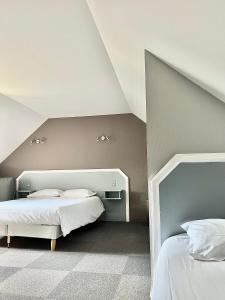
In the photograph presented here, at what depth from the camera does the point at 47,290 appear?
217cm

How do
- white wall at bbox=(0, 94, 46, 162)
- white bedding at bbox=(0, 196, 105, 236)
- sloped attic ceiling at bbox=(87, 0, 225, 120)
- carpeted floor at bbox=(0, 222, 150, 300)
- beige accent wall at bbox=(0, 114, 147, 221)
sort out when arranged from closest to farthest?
sloped attic ceiling at bbox=(87, 0, 225, 120), carpeted floor at bbox=(0, 222, 150, 300), white bedding at bbox=(0, 196, 105, 236), white wall at bbox=(0, 94, 46, 162), beige accent wall at bbox=(0, 114, 147, 221)

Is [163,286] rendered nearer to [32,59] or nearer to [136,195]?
[32,59]

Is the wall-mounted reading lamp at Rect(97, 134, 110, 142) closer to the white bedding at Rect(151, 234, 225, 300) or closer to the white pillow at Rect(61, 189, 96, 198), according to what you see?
the white pillow at Rect(61, 189, 96, 198)

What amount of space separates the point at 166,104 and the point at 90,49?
3.61 feet

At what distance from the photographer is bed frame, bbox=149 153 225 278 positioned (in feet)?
6.57

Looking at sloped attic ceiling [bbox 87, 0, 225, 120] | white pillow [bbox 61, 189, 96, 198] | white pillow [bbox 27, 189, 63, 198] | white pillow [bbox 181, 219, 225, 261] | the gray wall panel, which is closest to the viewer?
sloped attic ceiling [bbox 87, 0, 225, 120]

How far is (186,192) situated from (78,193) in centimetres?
312

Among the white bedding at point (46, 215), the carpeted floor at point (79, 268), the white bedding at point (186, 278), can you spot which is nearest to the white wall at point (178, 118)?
the white bedding at point (186, 278)

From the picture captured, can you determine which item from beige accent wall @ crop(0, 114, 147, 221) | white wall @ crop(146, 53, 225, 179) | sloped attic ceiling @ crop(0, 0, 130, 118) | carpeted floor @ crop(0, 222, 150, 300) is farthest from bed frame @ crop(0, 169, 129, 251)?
white wall @ crop(146, 53, 225, 179)

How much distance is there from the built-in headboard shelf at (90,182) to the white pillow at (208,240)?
11.0 feet

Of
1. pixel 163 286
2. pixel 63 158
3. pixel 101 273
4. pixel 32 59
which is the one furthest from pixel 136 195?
pixel 163 286

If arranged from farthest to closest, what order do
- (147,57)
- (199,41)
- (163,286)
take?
(147,57) < (199,41) < (163,286)

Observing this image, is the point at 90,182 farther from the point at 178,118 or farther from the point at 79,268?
the point at 178,118

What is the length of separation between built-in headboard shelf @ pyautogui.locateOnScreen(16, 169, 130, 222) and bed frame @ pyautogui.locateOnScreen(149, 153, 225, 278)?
9.77 ft
